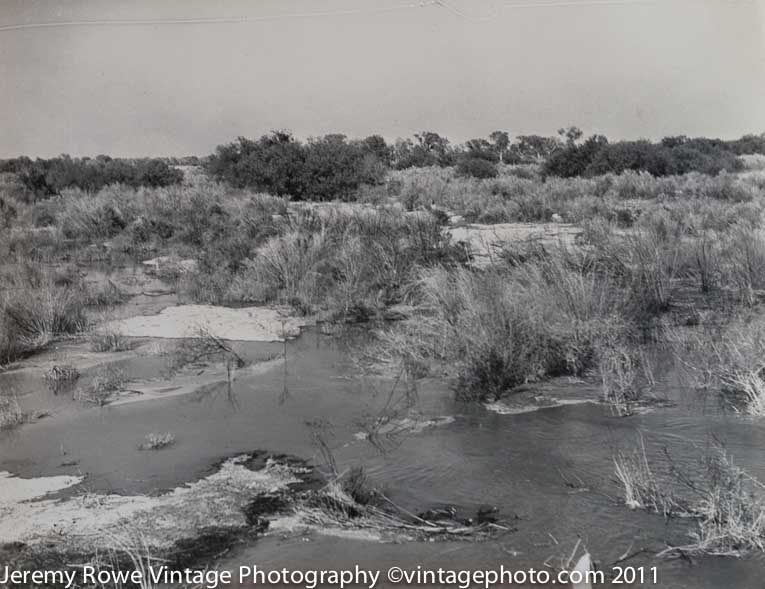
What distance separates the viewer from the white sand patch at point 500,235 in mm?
9406

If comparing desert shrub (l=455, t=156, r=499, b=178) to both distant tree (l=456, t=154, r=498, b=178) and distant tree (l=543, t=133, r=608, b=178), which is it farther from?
distant tree (l=543, t=133, r=608, b=178)

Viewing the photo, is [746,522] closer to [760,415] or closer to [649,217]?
[760,415]

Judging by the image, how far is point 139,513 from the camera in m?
4.21

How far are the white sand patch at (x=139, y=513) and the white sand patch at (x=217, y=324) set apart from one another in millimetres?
3301

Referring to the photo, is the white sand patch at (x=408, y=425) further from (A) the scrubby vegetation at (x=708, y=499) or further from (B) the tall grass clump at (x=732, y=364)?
(B) the tall grass clump at (x=732, y=364)

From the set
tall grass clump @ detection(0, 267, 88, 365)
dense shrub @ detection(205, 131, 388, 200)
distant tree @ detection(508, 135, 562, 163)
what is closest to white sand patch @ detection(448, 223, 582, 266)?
dense shrub @ detection(205, 131, 388, 200)

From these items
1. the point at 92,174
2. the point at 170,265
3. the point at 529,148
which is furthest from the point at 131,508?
the point at 529,148

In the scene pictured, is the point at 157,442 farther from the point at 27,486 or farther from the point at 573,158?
the point at 573,158

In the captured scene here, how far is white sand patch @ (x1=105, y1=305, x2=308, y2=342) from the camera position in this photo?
7930mm

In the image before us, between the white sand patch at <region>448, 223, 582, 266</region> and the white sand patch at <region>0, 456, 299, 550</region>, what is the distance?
5001 mm

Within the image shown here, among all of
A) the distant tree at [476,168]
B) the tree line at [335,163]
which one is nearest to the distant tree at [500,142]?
the tree line at [335,163]

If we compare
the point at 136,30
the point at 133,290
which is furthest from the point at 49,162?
the point at 136,30

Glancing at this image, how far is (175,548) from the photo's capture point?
3.81 meters

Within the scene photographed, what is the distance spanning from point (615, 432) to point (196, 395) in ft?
11.1
